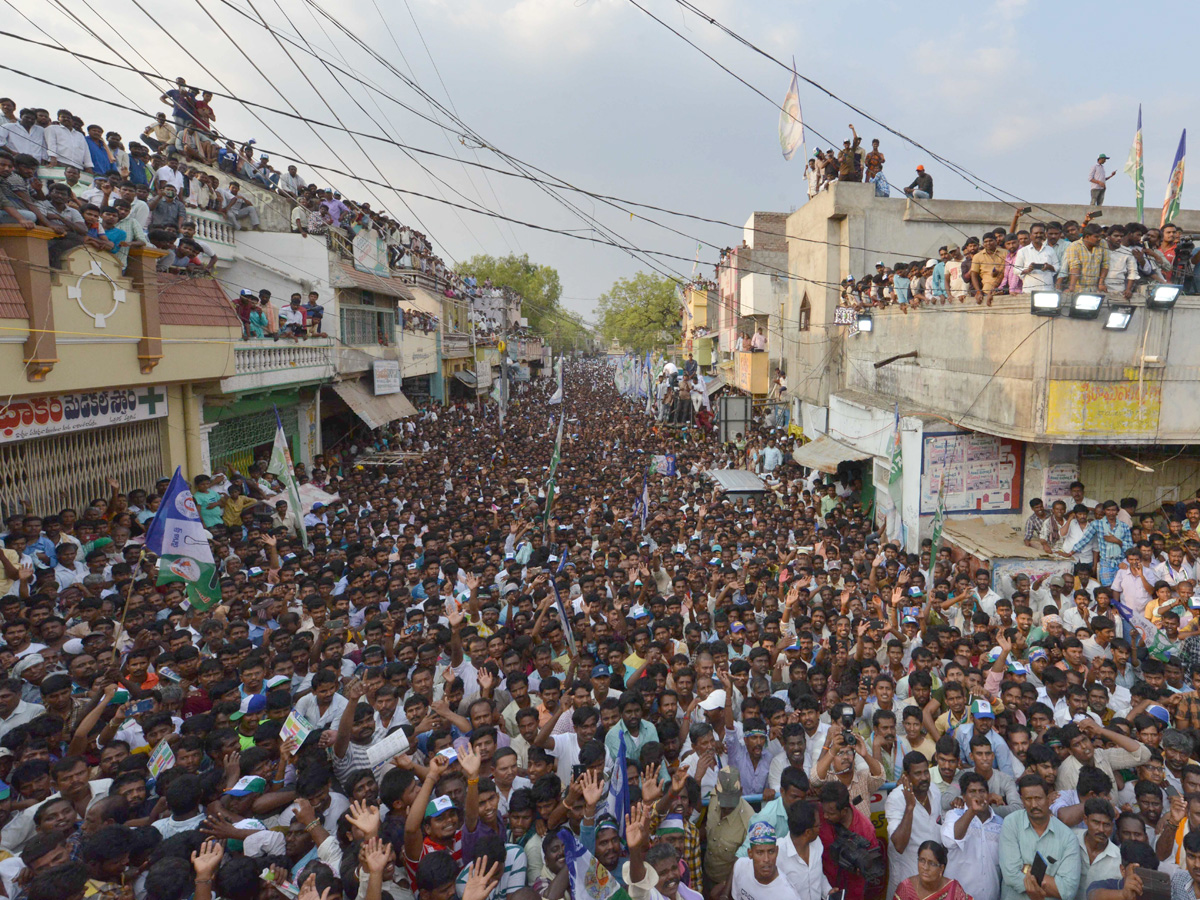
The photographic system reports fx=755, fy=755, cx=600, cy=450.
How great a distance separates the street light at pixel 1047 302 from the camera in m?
9.23

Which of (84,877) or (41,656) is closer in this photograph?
(84,877)

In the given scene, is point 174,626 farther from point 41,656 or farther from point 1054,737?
point 1054,737

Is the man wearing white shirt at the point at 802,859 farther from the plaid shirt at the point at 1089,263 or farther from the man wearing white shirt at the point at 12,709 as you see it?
the plaid shirt at the point at 1089,263

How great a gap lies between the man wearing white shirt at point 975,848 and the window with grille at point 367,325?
1776 cm

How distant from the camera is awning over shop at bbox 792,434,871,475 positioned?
14234 mm

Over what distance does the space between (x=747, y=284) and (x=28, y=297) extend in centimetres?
2456

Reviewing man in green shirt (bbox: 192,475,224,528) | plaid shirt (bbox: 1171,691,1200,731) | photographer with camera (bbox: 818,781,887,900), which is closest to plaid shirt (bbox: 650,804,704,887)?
photographer with camera (bbox: 818,781,887,900)

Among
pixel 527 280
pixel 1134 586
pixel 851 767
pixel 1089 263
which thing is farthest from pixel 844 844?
pixel 527 280

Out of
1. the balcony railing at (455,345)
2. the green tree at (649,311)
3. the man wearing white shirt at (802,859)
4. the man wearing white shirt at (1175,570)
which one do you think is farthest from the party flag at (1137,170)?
the green tree at (649,311)

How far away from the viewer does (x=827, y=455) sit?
49.0ft

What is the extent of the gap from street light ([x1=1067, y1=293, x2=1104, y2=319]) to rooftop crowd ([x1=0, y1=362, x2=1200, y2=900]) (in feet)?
7.86

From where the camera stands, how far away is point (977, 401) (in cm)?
1071

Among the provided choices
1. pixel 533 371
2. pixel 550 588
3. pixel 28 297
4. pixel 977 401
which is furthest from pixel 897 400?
pixel 533 371

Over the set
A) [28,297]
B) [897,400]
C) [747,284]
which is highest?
[747,284]
